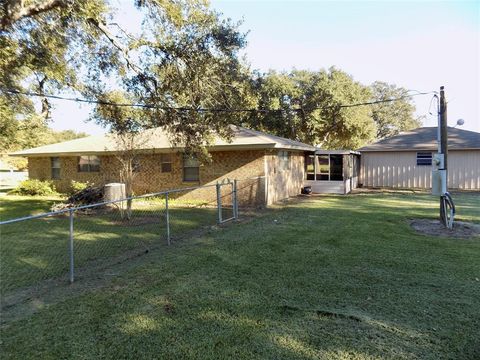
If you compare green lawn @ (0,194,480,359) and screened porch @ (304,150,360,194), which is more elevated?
screened porch @ (304,150,360,194)

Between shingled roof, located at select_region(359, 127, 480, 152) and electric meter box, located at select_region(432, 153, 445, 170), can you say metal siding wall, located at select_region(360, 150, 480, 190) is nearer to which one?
shingled roof, located at select_region(359, 127, 480, 152)

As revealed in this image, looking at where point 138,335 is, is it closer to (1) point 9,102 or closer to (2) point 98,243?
(2) point 98,243

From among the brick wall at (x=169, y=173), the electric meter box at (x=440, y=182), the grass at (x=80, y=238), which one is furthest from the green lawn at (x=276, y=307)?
the brick wall at (x=169, y=173)

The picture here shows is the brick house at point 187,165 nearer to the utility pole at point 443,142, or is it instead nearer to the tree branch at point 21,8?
the tree branch at point 21,8

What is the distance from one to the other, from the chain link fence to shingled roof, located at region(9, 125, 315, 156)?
165 centimetres

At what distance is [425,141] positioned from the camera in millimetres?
21984

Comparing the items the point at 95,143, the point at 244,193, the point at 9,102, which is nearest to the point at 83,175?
the point at 95,143

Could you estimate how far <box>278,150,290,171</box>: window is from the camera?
16.0 m

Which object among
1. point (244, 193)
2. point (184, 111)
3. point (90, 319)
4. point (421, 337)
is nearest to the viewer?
point (421, 337)

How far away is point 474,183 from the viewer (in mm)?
20469

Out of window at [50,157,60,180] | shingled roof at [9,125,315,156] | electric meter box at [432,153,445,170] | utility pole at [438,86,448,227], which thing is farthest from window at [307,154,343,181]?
window at [50,157,60,180]

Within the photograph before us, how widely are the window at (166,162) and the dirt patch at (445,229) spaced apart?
429 inches

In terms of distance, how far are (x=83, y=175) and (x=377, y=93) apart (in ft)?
142

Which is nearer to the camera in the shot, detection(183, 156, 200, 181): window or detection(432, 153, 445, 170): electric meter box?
detection(432, 153, 445, 170): electric meter box
